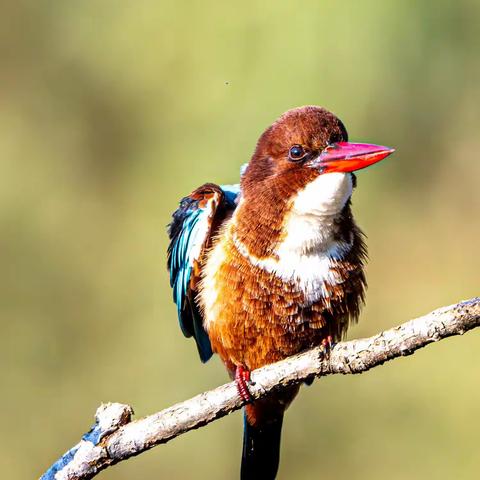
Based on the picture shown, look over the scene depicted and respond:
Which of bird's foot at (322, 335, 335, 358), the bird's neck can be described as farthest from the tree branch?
the bird's neck

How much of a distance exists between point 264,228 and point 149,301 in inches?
98.2

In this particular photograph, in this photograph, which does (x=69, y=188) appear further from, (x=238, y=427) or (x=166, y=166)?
(x=238, y=427)

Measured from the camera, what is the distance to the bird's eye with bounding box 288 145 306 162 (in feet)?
10.6

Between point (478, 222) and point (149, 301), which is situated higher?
point (149, 301)

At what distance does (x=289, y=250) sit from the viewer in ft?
10.6

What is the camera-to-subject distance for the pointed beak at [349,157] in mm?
3127

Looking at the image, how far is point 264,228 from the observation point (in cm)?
326

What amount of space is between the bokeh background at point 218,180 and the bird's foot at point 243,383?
1.92 metres

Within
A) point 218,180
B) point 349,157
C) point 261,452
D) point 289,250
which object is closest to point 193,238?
point 289,250

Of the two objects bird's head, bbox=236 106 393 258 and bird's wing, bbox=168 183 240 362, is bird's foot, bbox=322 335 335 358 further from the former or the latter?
bird's wing, bbox=168 183 240 362

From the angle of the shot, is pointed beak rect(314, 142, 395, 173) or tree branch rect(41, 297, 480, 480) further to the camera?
pointed beak rect(314, 142, 395, 173)

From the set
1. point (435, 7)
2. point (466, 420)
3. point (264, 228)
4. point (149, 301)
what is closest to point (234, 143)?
point (149, 301)

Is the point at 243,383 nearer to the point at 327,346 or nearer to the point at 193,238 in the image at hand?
the point at 327,346

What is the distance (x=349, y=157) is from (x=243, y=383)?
732 mm
